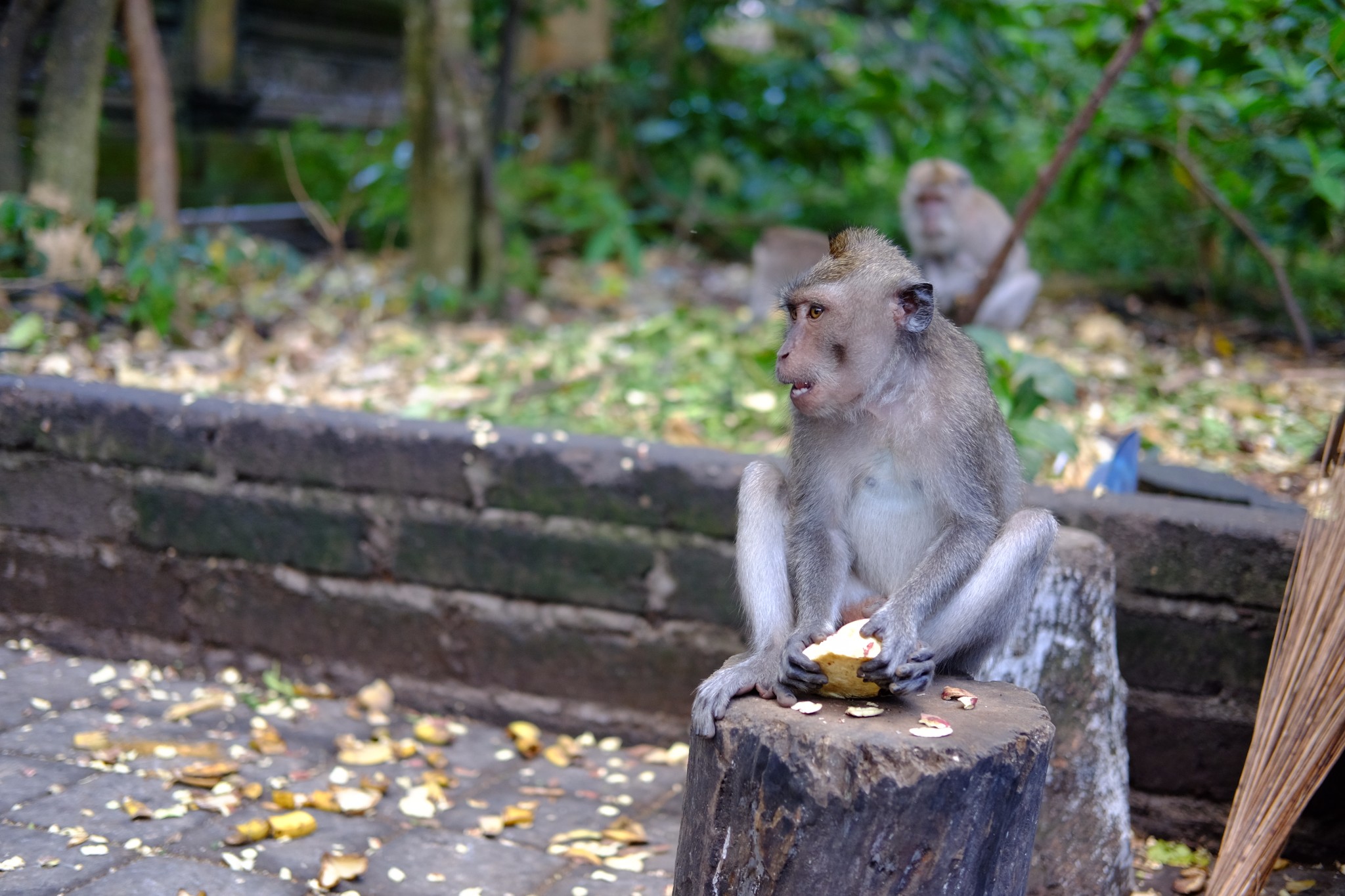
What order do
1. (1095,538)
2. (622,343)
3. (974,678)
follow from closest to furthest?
(974,678)
(1095,538)
(622,343)

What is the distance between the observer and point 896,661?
7.77 feet

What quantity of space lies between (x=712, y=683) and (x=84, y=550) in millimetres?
2769

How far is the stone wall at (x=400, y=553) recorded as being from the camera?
149 inches

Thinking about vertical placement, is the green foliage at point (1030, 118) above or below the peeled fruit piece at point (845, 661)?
above

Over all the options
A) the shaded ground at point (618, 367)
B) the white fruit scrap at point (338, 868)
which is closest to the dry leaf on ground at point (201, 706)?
the white fruit scrap at point (338, 868)

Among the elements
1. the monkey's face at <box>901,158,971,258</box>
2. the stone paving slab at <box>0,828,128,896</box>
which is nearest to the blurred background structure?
the monkey's face at <box>901,158,971,258</box>

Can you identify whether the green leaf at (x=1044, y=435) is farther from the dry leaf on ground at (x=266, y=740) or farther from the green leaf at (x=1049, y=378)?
the dry leaf on ground at (x=266, y=740)

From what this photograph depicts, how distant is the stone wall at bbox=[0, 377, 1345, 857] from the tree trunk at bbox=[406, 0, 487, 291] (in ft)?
7.65

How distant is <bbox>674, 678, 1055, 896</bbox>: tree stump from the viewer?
7.05ft

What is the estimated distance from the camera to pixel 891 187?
1062 cm

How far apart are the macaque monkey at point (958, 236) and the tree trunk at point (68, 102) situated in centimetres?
418

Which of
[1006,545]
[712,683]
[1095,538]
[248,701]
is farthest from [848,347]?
[248,701]

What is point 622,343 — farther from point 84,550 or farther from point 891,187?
point 891,187

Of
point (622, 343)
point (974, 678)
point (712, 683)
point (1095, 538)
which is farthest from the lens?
point (622, 343)
